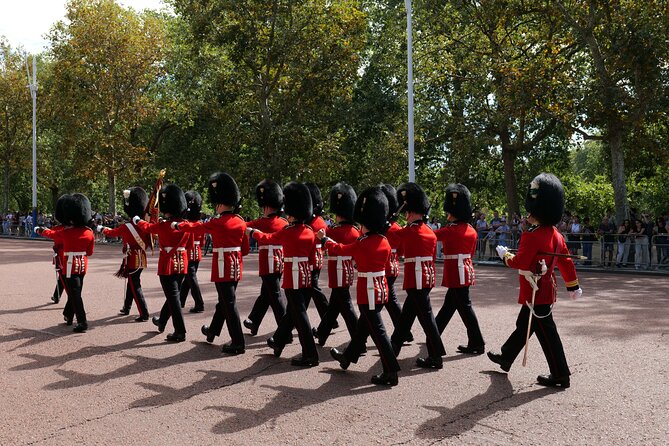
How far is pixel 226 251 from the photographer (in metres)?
7.73

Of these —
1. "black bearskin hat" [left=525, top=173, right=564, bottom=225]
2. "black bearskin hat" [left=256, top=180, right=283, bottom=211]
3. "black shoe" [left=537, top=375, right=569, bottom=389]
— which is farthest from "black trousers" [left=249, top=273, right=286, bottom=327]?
"black bearskin hat" [left=525, top=173, right=564, bottom=225]

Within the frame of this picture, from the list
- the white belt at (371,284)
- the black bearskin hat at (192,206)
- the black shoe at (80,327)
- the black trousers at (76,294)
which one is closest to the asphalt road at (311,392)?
the black shoe at (80,327)

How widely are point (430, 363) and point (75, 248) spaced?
16.2ft

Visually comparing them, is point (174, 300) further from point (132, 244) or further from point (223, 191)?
point (132, 244)

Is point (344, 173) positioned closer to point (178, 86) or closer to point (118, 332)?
point (178, 86)

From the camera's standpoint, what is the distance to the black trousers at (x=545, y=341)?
6199 millimetres

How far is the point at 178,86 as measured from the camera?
107 ft

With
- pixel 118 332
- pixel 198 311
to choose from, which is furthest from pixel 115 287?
pixel 118 332

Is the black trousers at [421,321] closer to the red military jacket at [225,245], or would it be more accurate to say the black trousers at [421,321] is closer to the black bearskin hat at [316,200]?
the red military jacket at [225,245]

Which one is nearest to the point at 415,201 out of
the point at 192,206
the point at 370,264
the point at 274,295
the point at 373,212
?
the point at 373,212

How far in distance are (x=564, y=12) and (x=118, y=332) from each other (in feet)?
50.3

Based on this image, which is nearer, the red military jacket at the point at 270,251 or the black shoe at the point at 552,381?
the black shoe at the point at 552,381

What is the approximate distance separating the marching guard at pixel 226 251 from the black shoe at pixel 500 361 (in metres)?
2.66

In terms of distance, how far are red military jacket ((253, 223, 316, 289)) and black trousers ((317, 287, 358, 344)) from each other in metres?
0.45
